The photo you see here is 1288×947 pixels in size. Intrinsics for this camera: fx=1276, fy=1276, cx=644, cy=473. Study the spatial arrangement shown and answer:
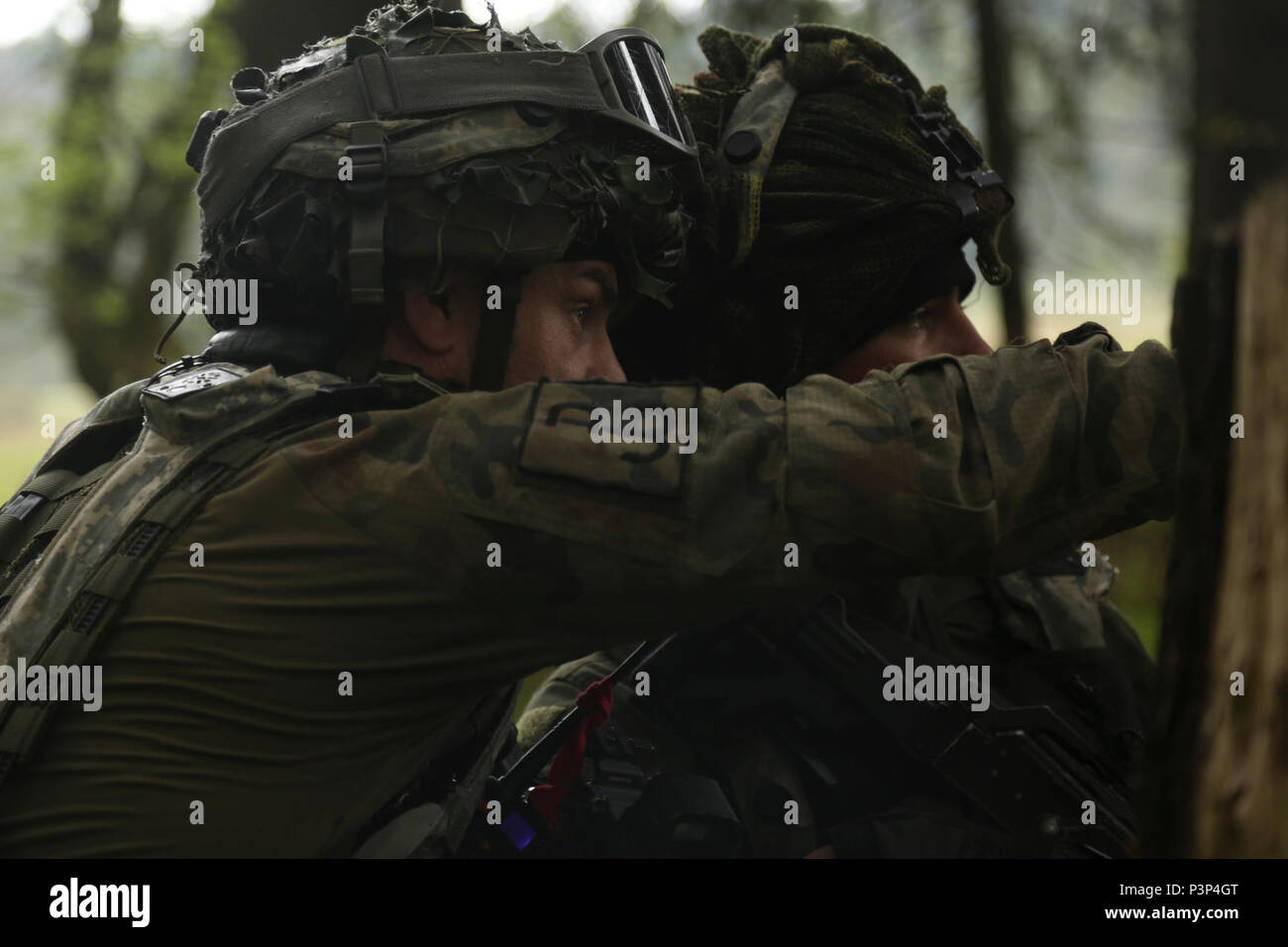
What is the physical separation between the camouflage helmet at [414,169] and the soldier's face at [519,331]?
0.04 meters

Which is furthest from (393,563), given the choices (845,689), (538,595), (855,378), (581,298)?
(855,378)

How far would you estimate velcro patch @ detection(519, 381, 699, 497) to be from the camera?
1.88m

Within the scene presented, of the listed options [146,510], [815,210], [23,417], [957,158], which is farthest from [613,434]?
[23,417]

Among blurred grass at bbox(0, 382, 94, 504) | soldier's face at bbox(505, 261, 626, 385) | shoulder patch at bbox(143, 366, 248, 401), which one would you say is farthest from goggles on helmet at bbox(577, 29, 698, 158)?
blurred grass at bbox(0, 382, 94, 504)

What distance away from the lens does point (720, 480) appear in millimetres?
1893

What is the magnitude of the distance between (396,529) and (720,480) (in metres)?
0.49

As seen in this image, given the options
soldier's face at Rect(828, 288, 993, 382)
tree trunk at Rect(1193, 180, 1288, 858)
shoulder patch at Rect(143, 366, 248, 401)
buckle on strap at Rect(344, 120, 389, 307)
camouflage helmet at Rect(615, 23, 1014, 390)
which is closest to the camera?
tree trunk at Rect(1193, 180, 1288, 858)

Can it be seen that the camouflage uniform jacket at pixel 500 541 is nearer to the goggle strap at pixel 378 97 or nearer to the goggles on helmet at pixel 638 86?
the goggle strap at pixel 378 97

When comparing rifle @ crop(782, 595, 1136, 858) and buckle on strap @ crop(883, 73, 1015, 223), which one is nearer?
rifle @ crop(782, 595, 1136, 858)

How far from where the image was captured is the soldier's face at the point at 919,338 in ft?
9.88

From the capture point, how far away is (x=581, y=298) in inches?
96.5

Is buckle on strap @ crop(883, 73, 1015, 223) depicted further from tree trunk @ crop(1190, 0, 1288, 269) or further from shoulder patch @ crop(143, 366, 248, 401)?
tree trunk @ crop(1190, 0, 1288, 269)

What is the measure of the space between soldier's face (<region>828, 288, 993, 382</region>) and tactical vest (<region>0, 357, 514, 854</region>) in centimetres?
127
